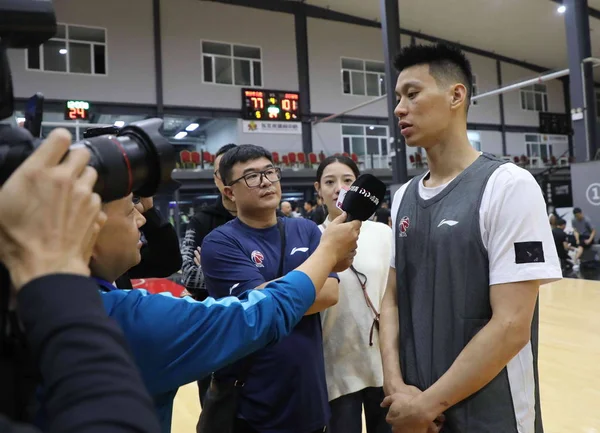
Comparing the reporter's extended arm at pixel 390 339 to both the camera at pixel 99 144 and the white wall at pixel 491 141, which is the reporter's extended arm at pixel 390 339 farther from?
the white wall at pixel 491 141

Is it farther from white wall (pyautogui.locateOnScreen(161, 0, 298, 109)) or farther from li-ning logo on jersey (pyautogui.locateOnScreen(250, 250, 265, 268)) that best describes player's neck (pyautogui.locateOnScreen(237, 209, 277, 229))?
white wall (pyautogui.locateOnScreen(161, 0, 298, 109))

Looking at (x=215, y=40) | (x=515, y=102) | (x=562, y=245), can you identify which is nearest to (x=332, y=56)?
(x=215, y=40)

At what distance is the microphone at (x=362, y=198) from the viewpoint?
1.28 m

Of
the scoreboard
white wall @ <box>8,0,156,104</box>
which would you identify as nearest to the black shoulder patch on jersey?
the scoreboard

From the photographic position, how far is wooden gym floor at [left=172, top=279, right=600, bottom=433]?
2.75 metres

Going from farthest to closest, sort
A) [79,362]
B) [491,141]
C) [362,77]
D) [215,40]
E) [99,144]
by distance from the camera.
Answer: [491,141], [362,77], [215,40], [99,144], [79,362]

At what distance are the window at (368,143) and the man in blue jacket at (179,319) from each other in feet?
50.6

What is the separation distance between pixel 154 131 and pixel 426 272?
86 cm

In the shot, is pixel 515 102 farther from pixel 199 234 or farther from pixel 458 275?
pixel 458 275

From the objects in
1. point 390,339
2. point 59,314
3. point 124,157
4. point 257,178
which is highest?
point 257,178

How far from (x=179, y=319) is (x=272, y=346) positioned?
0.74 metres

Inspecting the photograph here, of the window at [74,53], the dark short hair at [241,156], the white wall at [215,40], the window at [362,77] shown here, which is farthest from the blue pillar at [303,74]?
the dark short hair at [241,156]

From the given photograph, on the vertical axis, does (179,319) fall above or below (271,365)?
above

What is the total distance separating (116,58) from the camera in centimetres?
1328
